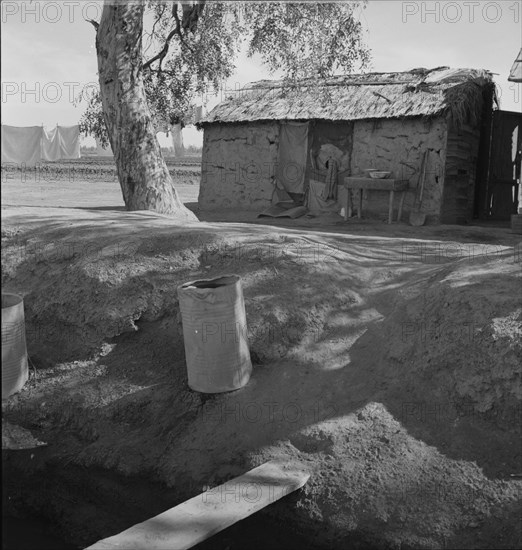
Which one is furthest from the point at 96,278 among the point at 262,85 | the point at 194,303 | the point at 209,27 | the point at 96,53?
the point at 262,85

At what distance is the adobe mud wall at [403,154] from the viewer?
12.7 metres

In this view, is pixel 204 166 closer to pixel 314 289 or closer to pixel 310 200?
pixel 310 200

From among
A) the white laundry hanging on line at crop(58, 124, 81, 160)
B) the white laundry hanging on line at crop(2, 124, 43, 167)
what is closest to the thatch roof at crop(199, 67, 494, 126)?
the white laundry hanging on line at crop(2, 124, 43, 167)

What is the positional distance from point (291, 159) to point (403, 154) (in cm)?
249

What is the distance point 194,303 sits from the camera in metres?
4.98

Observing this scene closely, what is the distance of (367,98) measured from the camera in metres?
13.8

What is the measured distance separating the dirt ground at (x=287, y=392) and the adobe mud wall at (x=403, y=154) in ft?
21.1

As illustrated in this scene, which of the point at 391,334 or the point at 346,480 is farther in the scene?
the point at 391,334

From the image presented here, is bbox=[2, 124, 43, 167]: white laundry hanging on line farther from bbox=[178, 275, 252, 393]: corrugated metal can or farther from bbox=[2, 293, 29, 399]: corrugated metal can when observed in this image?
bbox=[178, 275, 252, 393]: corrugated metal can

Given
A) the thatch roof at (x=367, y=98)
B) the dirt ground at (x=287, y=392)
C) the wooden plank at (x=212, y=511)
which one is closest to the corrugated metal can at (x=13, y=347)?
the dirt ground at (x=287, y=392)

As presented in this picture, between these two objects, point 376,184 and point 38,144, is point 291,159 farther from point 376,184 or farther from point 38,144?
point 38,144

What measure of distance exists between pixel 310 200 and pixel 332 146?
1.19m

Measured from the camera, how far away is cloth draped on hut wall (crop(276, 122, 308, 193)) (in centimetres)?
1438

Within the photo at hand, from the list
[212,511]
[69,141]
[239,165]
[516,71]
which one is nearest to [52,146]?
[69,141]
